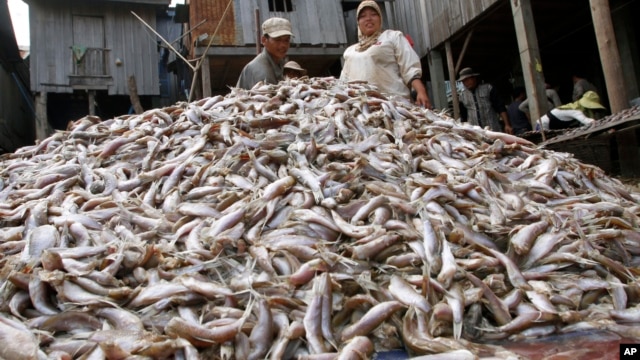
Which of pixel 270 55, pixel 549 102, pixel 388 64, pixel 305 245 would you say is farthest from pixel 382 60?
pixel 549 102

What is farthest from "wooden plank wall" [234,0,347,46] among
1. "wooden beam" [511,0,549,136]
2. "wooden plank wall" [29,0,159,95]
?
"wooden beam" [511,0,549,136]

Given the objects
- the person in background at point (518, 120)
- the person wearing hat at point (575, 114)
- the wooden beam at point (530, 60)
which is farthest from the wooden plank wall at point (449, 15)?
the person wearing hat at point (575, 114)

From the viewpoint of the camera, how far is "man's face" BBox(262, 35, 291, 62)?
5277mm

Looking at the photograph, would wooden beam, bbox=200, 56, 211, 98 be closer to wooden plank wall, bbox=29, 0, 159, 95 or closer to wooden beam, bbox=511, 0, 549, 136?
wooden plank wall, bbox=29, 0, 159, 95

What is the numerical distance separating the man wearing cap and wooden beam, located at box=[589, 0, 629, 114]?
4.37m

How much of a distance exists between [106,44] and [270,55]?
11.5 metres

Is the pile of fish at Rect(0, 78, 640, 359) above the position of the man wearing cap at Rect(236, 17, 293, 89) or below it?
below

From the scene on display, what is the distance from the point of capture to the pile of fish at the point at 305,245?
1.90 metres

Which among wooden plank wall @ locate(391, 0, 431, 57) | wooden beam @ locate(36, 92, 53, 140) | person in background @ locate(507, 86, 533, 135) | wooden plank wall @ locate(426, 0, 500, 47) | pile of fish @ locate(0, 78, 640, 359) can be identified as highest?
wooden plank wall @ locate(391, 0, 431, 57)

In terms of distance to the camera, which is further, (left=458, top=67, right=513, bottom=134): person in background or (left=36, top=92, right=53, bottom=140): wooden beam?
(left=36, top=92, right=53, bottom=140): wooden beam

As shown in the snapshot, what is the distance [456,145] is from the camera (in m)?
3.73

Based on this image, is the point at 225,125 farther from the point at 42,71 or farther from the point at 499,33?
the point at 42,71

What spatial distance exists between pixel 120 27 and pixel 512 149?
1463 centimetres

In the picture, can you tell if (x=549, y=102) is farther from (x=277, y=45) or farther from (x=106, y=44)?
(x=106, y=44)
